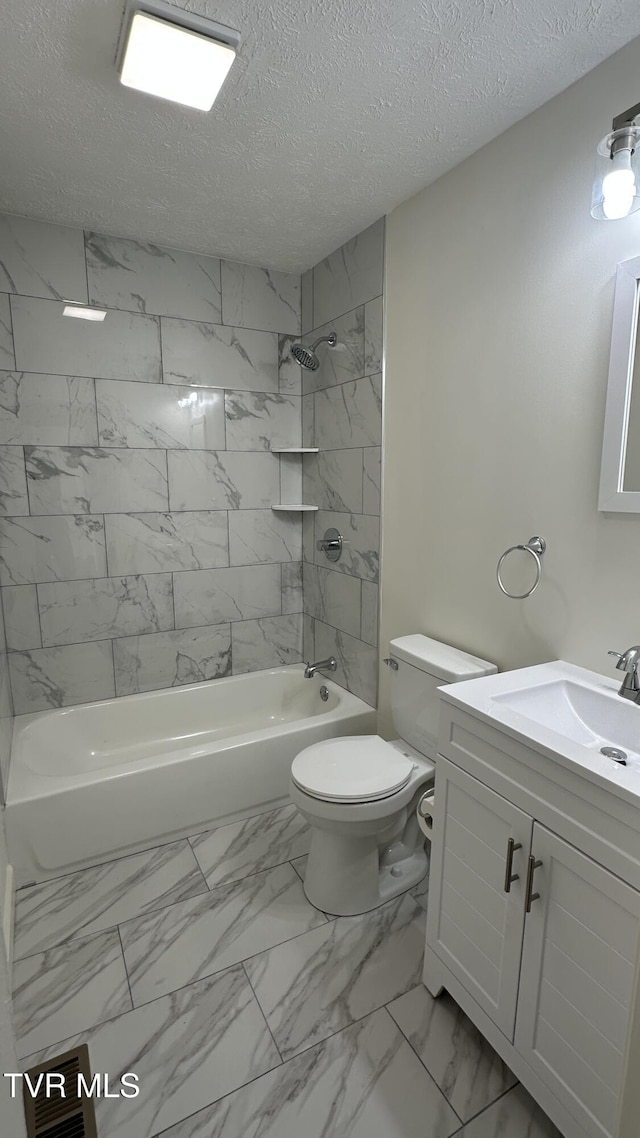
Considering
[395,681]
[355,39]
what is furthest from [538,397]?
[395,681]

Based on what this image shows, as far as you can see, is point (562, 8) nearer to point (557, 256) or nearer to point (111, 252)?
point (557, 256)

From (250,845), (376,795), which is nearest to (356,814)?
(376,795)

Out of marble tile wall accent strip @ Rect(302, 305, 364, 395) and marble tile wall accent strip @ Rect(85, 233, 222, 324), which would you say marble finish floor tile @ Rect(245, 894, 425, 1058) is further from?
marble tile wall accent strip @ Rect(85, 233, 222, 324)

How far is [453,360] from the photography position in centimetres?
196

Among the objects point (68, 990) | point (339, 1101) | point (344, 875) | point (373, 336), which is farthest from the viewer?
point (373, 336)

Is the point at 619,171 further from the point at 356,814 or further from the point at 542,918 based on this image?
the point at 356,814

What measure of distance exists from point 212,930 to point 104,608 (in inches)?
59.2

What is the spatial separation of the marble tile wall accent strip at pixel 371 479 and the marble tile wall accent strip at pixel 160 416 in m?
0.83

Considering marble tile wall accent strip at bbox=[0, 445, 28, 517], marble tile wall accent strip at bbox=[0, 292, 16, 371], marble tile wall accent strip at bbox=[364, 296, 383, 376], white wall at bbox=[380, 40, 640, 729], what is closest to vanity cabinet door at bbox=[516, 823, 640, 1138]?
white wall at bbox=[380, 40, 640, 729]

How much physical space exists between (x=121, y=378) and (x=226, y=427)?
55 cm

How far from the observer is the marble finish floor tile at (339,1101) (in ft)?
4.03

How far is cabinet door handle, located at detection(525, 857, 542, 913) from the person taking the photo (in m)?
1.13

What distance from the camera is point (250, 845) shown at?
7.23 feet

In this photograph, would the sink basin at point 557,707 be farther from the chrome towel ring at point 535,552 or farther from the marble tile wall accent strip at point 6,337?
the marble tile wall accent strip at point 6,337
